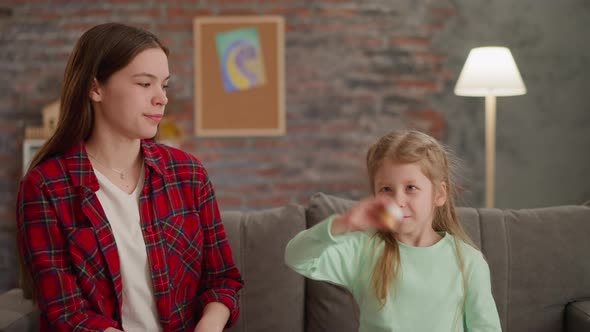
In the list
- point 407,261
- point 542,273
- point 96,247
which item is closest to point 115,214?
point 96,247

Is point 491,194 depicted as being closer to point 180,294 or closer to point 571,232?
point 571,232

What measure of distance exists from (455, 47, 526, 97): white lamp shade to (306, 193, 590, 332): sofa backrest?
5.39ft

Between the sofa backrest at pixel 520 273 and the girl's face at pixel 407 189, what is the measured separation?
21.4 inches

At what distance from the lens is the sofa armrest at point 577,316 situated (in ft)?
6.26

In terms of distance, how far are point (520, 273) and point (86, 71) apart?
1368mm

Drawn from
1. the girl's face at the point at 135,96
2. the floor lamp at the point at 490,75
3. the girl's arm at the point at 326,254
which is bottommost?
the girl's arm at the point at 326,254

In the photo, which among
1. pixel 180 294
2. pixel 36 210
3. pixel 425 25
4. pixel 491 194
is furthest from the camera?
pixel 425 25

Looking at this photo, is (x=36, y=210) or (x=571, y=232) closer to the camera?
(x=36, y=210)

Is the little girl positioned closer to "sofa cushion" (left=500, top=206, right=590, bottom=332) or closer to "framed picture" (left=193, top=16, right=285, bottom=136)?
"sofa cushion" (left=500, top=206, right=590, bottom=332)

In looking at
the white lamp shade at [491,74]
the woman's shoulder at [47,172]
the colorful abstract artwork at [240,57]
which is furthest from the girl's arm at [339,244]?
the colorful abstract artwork at [240,57]

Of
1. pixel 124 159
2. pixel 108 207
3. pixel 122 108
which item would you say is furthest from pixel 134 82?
pixel 108 207

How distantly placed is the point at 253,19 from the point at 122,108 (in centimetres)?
283

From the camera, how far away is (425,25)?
167 inches

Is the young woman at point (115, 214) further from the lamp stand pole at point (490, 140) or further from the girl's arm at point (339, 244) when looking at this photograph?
the lamp stand pole at point (490, 140)
